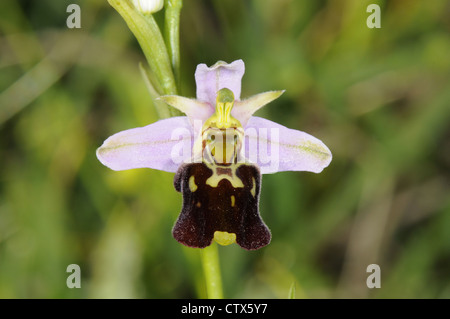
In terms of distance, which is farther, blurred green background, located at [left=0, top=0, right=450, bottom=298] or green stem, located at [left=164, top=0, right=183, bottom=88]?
blurred green background, located at [left=0, top=0, right=450, bottom=298]

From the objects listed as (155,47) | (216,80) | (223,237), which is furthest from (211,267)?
(155,47)

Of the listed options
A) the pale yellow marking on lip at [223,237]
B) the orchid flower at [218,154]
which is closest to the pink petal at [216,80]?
the orchid flower at [218,154]

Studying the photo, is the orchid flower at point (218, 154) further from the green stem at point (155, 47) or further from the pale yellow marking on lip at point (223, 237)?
the green stem at point (155, 47)

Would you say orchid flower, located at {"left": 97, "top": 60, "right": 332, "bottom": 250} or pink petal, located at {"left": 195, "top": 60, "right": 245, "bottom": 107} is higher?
pink petal, located at {"left": 195, "top": 60, "right": 245, "bottom": 107}

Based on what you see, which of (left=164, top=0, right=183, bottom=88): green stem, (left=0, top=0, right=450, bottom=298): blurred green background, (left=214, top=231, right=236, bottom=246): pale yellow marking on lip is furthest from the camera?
(left=0, top=0, right=450, bottom=298): blurred green background

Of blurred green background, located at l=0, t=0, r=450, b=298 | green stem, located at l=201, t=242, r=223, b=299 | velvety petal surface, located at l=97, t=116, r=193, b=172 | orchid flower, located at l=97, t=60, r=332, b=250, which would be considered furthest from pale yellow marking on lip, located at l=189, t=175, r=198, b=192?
blurred green background, located at l=0, t=0, r=450, b=298

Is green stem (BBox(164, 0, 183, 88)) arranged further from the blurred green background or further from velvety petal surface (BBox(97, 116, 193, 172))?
the blurred green background

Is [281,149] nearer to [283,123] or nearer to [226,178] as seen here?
[226,178]

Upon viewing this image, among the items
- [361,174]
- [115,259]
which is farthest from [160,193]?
[361,174]
